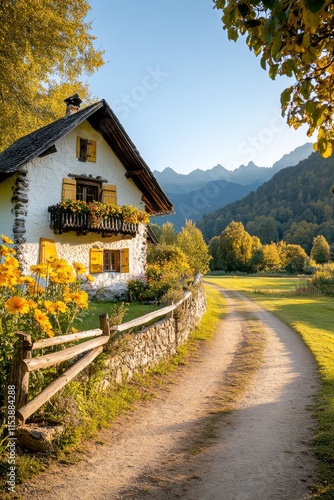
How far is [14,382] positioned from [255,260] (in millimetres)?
74845

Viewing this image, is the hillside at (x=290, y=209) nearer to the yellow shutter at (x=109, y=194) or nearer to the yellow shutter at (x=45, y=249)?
the yellow shutter at (x=109, y=194)

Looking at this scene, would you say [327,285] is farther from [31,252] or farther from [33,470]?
[33,470]

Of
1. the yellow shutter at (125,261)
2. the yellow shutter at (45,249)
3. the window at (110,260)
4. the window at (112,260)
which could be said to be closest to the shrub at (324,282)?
the yellow shutter at (125,261)

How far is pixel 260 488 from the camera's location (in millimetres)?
4332

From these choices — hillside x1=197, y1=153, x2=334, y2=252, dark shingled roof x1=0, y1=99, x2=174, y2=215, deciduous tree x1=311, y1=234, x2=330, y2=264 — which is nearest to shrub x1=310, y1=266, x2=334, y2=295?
dark shingled roof x1=0, y1=99, x2=174, y2=215

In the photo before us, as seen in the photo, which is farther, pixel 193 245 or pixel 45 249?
pixel 193 245

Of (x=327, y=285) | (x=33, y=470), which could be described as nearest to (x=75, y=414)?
(x=33, y=470)

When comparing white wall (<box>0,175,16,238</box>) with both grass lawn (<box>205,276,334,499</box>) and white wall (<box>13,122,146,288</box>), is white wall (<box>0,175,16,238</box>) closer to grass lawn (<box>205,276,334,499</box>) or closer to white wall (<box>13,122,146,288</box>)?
white wall (<box>13,122,146,288</box>)

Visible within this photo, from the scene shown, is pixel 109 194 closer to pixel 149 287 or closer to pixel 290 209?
pixel 149 287

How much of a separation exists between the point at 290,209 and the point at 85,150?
415ft

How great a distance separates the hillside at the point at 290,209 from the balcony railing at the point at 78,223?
3786 inches

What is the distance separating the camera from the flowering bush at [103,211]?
15.5 metres

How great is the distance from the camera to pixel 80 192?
1744cm

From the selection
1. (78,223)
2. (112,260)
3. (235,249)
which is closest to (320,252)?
(235,249)
